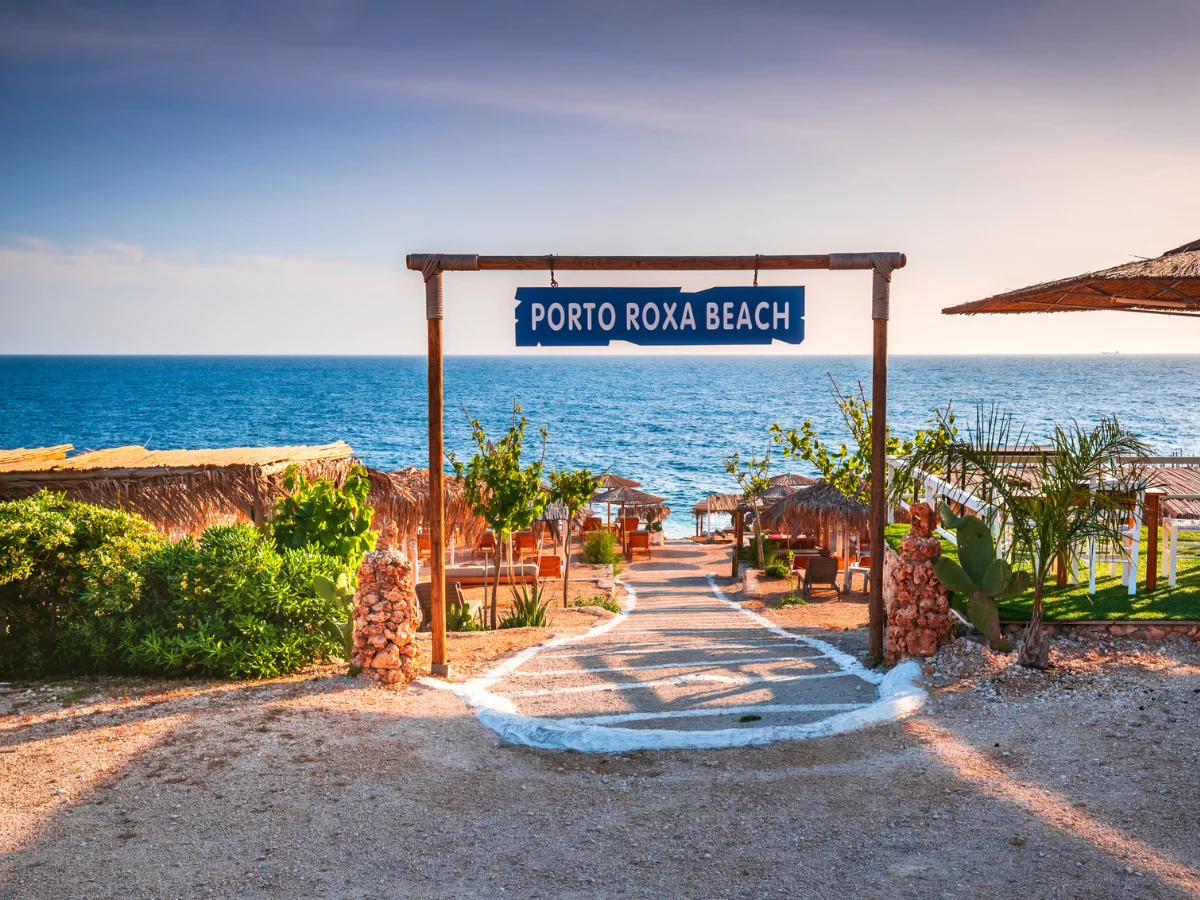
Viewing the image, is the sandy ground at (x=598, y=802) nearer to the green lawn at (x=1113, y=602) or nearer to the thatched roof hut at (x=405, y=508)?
the green lawn at (x=1113, y=602)

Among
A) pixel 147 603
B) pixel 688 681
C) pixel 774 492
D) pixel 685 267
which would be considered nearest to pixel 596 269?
pixel 685 267

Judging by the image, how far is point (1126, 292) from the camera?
6559 millimetres

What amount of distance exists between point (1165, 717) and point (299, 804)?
4.79 metres

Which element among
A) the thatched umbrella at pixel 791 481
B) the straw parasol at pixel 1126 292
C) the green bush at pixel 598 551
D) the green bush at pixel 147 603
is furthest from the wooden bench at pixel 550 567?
the straw parasol at pixel 1126 292

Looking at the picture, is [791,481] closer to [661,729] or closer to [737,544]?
[737,544]

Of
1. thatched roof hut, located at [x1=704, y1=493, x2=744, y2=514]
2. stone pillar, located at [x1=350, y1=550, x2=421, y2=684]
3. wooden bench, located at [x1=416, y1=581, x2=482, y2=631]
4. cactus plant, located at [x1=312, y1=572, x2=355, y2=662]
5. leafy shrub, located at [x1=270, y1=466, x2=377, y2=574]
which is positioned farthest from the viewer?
thatched roof hut, located at [x1=704, y1=493, x2=744, y2=514]

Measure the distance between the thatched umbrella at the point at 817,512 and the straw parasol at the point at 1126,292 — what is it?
9.83 metres

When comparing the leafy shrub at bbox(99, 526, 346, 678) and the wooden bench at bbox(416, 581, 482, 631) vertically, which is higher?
the leafy shrub at bbox(99, 526, 346, 678)

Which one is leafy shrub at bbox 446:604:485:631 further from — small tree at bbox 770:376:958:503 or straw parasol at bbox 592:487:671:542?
straw parasol at bbox 592:487:671:542

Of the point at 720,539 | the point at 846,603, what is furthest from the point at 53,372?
the point at 846,603

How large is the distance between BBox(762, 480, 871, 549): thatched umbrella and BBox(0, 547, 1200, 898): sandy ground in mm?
11313

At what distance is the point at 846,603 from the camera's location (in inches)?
543

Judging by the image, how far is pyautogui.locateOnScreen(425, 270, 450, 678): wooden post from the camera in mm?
6406

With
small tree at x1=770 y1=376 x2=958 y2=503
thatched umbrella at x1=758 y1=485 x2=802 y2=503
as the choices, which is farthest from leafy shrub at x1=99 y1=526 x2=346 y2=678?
thatched umbrella at x1=758 y1=485 x2=802 y2=503
